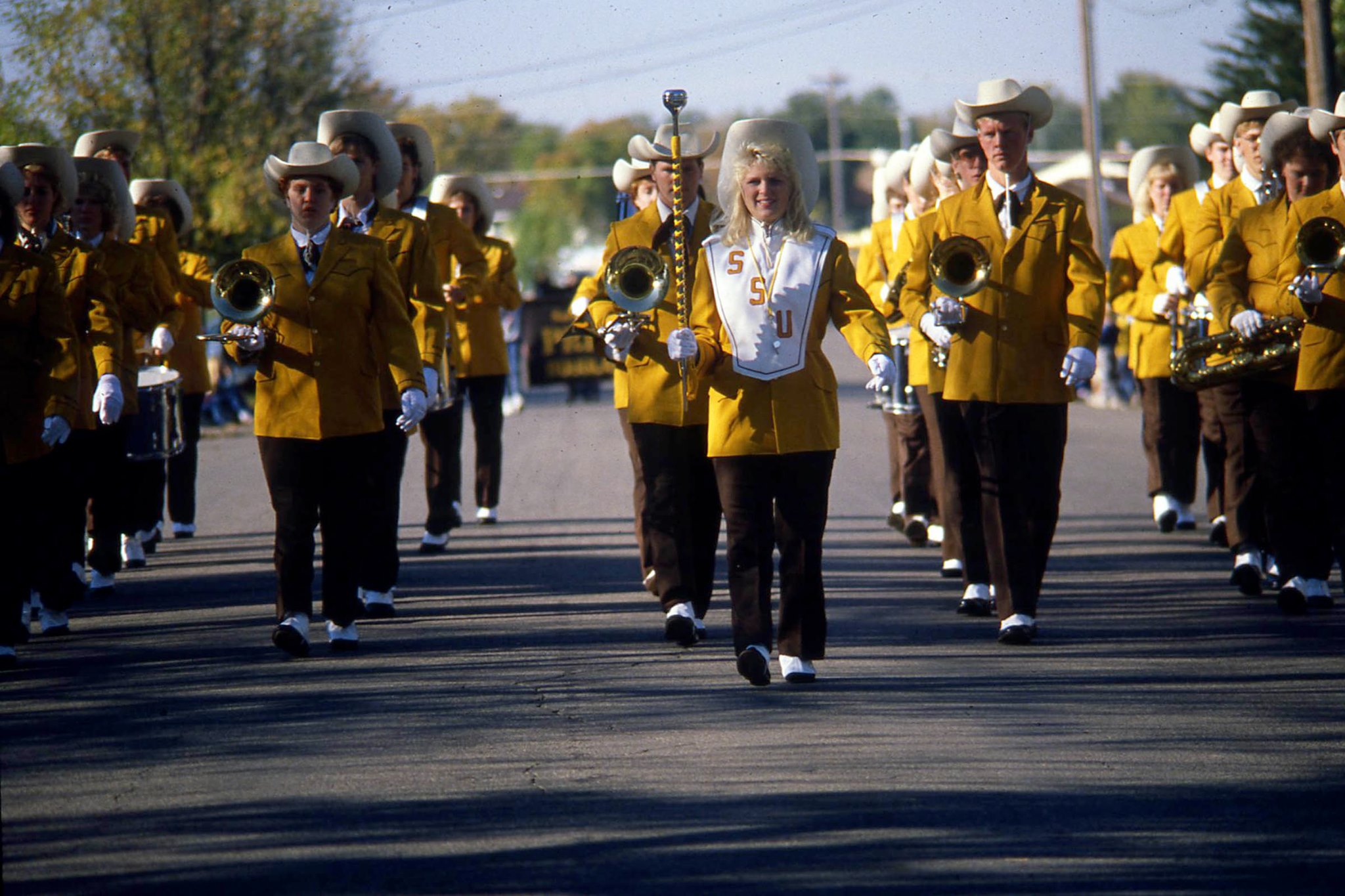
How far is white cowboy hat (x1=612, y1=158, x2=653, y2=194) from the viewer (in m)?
10.6

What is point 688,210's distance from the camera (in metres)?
9.25

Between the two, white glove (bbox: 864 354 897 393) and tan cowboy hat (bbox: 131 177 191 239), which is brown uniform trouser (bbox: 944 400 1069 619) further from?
tan cowboy hat (bbox: 131 177 191 239)

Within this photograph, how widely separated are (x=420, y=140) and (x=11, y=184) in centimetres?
324

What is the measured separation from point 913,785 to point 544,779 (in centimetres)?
115

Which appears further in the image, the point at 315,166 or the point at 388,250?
the point at 388,250

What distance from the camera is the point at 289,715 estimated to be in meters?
7.58

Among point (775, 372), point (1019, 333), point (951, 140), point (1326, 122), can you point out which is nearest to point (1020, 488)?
point (1019, 333)

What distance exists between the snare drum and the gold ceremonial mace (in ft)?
11.7

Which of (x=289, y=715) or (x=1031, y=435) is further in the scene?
(x=1031, y=435)

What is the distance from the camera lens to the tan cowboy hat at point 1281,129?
380 inches

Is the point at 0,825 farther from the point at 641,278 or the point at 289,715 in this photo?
the point at 641,278

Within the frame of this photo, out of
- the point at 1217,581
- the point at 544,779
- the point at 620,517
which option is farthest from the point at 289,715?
the point at 620,517

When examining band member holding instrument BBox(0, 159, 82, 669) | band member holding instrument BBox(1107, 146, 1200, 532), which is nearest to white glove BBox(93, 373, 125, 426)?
band member holding instrument BBox(0, 159, 82, 669)

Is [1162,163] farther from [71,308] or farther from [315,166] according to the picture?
[71,308]
